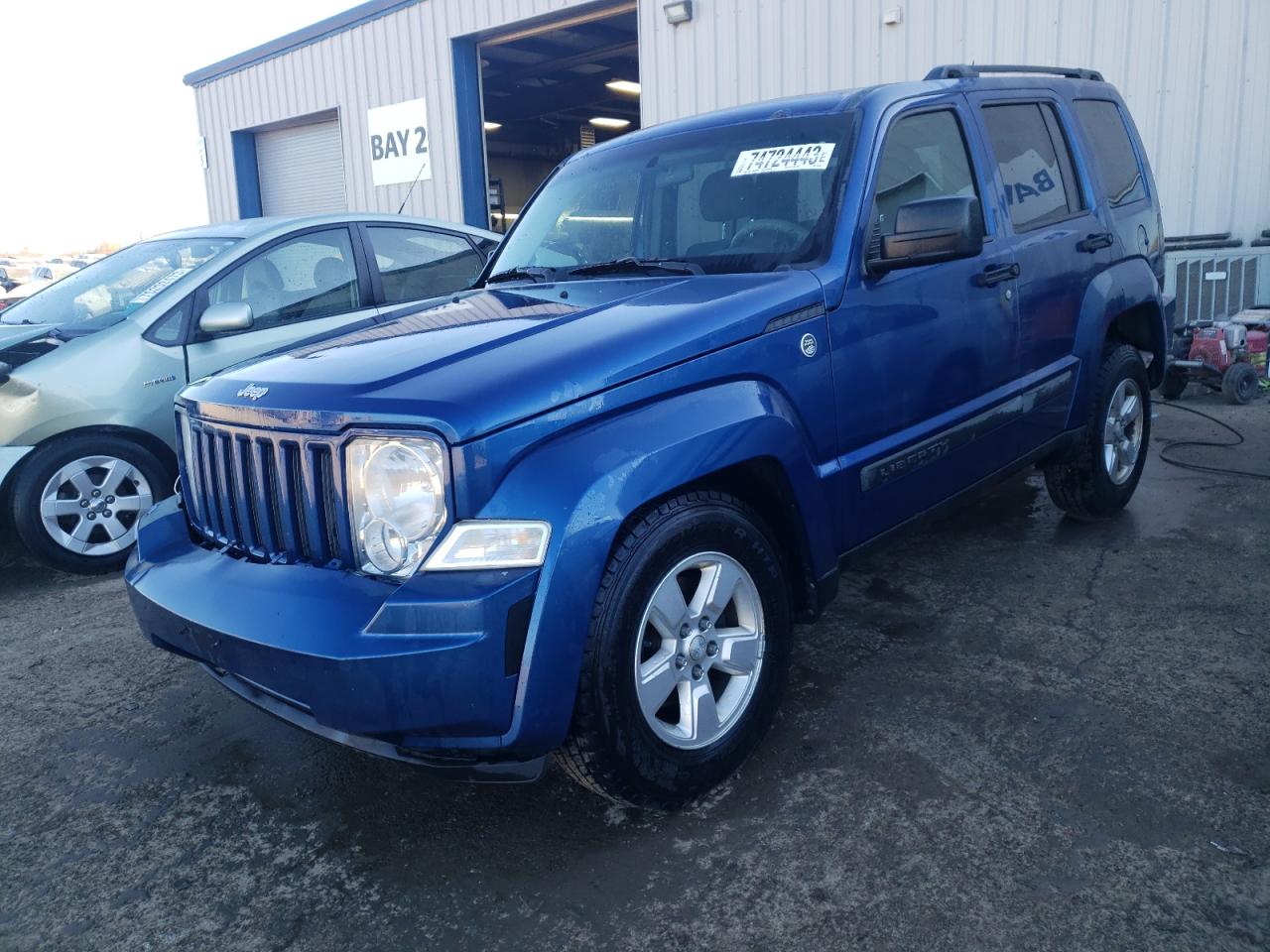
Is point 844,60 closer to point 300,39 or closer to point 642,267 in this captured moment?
point 642,267

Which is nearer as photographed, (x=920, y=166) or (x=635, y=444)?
(x=635, y=444)

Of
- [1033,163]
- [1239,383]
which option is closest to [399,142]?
[1239,383]

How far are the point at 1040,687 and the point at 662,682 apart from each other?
1.40m

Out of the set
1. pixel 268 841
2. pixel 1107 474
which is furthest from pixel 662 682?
pixel 1107 474

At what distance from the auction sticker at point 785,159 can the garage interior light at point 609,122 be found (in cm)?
2237

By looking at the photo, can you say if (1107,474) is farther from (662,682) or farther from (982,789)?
(662,682)

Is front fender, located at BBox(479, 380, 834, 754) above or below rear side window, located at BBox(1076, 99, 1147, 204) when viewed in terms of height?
below

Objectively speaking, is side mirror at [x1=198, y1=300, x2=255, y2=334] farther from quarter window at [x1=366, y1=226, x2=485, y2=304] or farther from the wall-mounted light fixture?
the wall-mounted light fixture

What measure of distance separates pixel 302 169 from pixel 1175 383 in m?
13.4

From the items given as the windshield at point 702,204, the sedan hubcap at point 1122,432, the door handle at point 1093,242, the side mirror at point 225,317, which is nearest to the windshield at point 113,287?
the side mirror at point 225,317

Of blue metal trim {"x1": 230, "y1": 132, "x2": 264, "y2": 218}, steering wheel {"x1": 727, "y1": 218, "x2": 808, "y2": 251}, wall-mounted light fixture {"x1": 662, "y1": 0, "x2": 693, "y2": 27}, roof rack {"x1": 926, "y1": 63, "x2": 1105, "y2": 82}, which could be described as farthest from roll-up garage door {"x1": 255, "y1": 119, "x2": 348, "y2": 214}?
steering wheel {"x1": 727, "y1": 218, "x2": 808, "y2": 251}

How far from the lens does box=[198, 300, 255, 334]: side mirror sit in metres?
4.52

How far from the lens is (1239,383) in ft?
23.5

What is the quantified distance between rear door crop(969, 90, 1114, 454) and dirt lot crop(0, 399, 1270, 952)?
2.90ft
